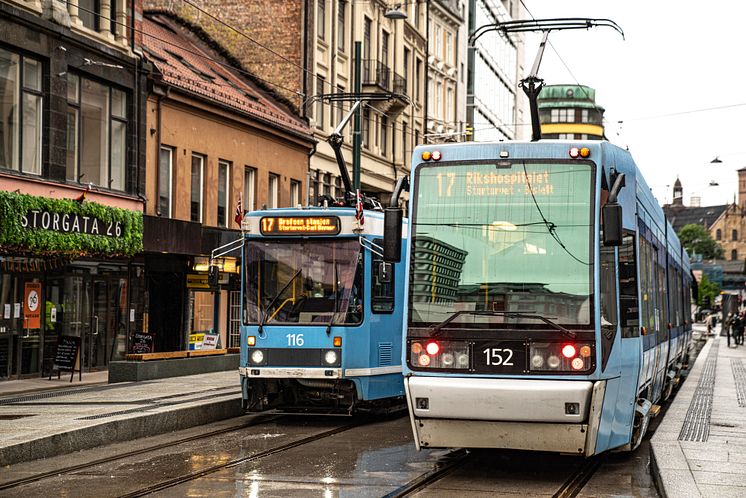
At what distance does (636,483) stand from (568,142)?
334 cm

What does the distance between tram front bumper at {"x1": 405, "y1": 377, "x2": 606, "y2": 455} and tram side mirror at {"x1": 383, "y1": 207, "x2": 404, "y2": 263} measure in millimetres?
1250

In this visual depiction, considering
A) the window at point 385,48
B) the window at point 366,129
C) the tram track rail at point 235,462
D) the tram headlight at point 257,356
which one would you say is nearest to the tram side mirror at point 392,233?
the tram track rail at point 235,462

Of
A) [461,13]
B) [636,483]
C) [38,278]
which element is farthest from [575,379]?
[461,13]

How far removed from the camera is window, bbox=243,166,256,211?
33.4 m

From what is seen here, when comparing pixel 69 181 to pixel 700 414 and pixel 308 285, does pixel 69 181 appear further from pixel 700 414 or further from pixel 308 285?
pixel 700 414

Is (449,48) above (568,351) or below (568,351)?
above

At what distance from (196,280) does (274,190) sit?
692cm

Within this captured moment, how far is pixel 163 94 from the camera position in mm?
27391

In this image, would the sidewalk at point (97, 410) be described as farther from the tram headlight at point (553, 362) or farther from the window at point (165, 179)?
the window at point (165, 179)

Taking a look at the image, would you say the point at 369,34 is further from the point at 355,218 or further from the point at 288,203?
the point at 355,218

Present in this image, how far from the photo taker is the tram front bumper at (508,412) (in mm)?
10758

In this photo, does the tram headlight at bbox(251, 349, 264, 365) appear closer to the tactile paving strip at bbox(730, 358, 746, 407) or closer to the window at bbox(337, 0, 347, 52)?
the tactile paving strip at bbox(730, 358, 746, 407)

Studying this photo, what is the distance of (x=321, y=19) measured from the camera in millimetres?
40031

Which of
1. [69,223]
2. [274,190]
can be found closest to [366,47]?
[274,190]
